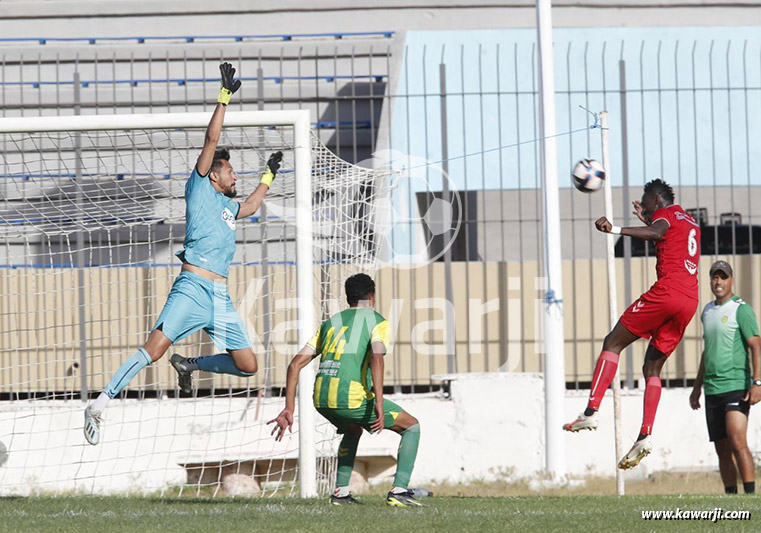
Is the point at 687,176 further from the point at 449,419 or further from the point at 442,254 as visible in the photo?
the point at 449,419

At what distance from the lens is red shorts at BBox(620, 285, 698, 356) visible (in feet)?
24.2

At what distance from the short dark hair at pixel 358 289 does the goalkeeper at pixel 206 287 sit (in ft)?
3.22

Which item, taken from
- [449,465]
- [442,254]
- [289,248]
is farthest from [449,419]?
[289,248]

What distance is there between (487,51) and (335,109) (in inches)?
113

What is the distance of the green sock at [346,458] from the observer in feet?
24.7

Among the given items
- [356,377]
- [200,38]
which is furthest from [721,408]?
[200,38]

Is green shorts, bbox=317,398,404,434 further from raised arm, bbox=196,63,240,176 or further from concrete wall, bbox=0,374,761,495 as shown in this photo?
concrete wall, bbox=0,374,761,495

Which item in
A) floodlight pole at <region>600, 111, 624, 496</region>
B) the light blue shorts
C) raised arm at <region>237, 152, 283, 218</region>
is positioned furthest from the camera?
floodlight pole at <region>600, 111, 624, 496</region>

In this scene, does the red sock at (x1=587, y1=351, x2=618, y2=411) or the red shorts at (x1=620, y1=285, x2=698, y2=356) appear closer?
the red shorts at (x1=620, y1=285, x2=698, y2=356)

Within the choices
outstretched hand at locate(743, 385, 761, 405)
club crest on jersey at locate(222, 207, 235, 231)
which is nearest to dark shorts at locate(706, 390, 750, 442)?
outstretched hand at locate(743, 385, 761, 405)

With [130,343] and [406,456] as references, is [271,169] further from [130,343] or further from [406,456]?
[130,343]

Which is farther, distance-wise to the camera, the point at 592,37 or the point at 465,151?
the point at 592,37

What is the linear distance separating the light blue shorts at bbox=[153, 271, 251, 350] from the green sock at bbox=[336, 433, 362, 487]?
111cm

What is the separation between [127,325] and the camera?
12008 millimetres
